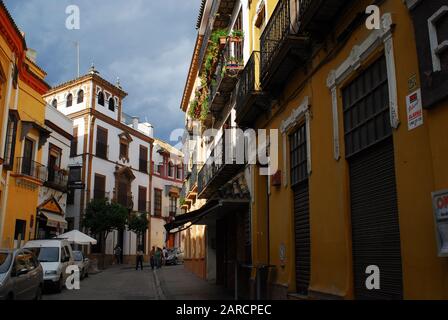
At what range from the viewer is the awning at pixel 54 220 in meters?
26.9

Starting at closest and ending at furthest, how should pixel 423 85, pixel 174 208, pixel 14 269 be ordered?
pixel 423 85
pixel 14 269
pixel 174 208

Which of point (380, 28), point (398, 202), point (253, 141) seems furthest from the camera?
point (253, 141)

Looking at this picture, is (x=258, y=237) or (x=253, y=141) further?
(x=253, y=141)

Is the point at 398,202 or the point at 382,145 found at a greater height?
the point at 382,145

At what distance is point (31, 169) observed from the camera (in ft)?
78.5

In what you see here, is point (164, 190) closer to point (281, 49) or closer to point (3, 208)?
point (3, 208)

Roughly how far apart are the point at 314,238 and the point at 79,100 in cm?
3470

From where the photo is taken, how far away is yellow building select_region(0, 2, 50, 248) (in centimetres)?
1948

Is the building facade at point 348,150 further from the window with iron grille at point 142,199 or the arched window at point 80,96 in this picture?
the window with iron grille at point 142,199

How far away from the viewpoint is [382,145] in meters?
6.86

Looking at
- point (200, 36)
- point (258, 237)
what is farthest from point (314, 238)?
point (200, 36)

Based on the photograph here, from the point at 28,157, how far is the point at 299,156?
17758mm
